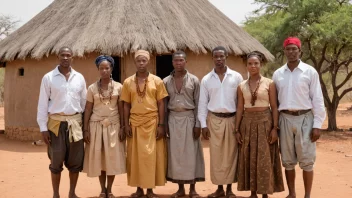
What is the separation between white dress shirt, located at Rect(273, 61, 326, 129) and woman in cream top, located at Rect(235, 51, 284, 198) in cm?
12

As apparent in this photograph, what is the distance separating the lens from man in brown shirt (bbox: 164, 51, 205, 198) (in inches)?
176

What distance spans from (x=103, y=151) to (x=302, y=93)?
2.13 m

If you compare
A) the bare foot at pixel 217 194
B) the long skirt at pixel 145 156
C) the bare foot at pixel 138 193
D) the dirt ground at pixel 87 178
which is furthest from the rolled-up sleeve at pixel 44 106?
the bare foot at pixel 217 194

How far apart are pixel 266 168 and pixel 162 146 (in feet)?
3.67

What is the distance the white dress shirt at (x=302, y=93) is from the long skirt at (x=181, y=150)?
1.01 m

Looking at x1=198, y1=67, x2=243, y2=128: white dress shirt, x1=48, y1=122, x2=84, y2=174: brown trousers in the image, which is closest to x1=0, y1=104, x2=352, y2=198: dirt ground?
x1=48, y1=122, x2=84, y2=174: brown trousers

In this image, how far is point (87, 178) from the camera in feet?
19.3

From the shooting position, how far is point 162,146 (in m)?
4.47

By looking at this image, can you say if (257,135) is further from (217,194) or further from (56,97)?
(56,97)

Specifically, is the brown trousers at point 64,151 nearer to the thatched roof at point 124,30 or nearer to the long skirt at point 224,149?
the long skirt at point 224,149

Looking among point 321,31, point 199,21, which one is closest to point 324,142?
point 321,31

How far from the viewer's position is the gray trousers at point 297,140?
4129 millimetres

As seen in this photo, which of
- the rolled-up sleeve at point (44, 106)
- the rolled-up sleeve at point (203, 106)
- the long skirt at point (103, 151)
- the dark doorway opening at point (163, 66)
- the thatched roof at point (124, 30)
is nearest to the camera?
the rolled-up sleeve at point (44, 106)

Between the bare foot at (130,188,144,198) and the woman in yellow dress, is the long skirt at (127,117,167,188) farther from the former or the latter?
the bare foot at (130,188,144,198)
